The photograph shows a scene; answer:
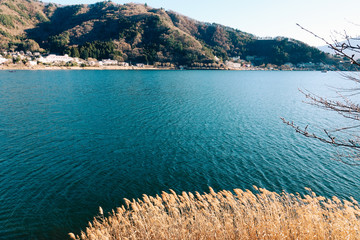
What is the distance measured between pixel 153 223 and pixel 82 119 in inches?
1369

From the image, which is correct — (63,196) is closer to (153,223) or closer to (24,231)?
(24,231)

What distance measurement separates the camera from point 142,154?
26844mm

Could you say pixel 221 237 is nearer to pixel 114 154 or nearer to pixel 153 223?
pixel 153 223

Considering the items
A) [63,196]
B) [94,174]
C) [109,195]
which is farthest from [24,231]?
[94,174]

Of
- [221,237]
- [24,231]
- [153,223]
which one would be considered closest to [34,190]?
[24,231]

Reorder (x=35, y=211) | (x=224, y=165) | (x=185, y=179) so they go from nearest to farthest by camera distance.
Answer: (x=35, y=211) → (x=185, y=179) → (x=224, y=165)

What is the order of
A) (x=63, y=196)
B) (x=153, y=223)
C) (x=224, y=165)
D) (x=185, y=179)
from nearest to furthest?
(x=153, y=223), (x=63, y=196), (x=185, y=179), (x=224, y=165)

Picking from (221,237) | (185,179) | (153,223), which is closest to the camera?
(221,237)

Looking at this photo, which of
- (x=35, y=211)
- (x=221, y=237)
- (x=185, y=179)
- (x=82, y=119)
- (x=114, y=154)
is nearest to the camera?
(x=221, y=237)

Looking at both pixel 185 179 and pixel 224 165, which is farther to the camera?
pixel 224 165

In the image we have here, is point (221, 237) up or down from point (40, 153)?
up

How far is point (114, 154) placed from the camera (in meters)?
26.5

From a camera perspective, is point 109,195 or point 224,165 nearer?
point 109,195

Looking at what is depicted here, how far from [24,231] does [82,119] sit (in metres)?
28.5
